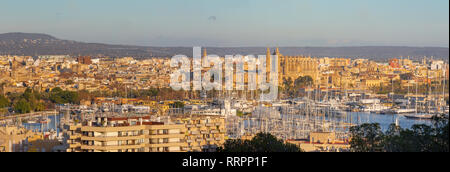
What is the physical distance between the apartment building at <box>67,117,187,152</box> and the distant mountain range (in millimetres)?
19902

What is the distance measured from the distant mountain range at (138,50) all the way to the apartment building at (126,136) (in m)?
19.9

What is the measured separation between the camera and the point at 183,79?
2900 centimetres

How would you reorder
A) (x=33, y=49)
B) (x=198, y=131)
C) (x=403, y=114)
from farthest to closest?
1. (x=33, y=49)
2. (x=403, y=114)
3. (x=198, y=131)

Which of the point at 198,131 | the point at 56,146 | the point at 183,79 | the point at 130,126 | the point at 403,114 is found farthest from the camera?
the point at 183,79

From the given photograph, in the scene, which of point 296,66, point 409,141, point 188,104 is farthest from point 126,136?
point 296,66

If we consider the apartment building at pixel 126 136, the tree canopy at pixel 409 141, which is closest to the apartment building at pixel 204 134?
the apartment building at pixel 126 136

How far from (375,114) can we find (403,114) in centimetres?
84

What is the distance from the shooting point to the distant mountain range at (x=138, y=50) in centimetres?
3031

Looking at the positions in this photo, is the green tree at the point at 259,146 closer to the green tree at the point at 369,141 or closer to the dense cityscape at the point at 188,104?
the dense cityscape at the point at 188,104

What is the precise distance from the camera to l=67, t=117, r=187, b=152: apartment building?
825 cm

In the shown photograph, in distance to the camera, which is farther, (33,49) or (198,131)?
(33,49)

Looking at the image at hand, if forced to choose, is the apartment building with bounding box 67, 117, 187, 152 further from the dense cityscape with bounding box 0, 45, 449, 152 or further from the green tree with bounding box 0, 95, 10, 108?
the green tree with bounding box 0, 95, 10, 108

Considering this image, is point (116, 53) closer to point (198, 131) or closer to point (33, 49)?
point (33, 49)
